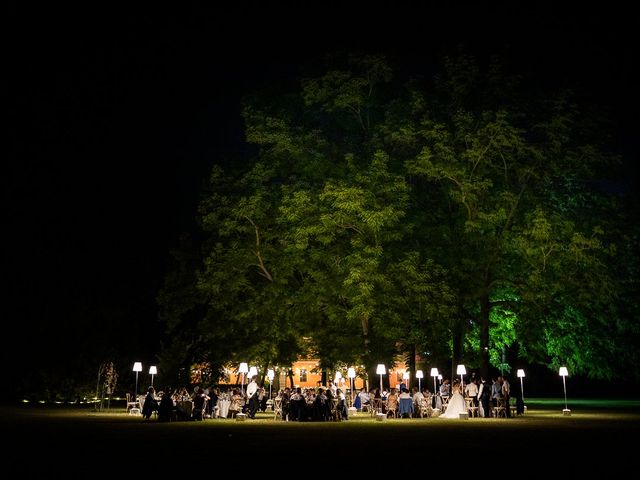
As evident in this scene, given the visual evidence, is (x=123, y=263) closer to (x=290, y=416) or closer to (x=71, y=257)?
(x=71, y=257)

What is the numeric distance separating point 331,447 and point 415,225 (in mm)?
18983

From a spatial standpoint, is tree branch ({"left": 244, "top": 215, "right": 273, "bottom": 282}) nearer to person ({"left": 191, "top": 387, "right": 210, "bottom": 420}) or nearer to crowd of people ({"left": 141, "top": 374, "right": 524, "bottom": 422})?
crowd of people ({"left": 141, "top": 374, "right": 524, "bottom": 422})

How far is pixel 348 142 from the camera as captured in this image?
36.1 metres

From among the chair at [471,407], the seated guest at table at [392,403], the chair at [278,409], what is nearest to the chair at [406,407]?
the seated guest at table at [392,403]

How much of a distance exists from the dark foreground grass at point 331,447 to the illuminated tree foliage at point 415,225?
35.9 ft

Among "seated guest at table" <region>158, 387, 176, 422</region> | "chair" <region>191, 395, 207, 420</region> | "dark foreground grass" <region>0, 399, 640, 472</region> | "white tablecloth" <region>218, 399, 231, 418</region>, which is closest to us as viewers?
"dark foreground grass" <region>0, 399, 640, 472</region>

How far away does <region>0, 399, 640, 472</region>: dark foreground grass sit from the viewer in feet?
38.0

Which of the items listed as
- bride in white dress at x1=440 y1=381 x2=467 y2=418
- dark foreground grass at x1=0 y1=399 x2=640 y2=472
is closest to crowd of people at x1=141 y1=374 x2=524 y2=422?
bride in white dress at x1=440 y1=381 x2=467 y2=418

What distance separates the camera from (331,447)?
14.9 meters

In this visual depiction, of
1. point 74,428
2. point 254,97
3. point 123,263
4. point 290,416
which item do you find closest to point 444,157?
point 254,97

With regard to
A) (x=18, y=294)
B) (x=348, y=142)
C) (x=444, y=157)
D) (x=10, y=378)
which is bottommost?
(x=10, y=378)

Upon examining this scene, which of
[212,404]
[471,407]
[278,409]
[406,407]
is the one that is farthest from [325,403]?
[471,407]

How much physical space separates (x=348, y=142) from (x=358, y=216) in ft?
19.5

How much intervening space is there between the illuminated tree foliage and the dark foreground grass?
1095 cm
